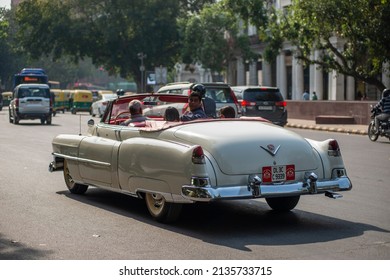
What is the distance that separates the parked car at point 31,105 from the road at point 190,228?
86.8 ft

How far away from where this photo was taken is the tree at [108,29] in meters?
71.8

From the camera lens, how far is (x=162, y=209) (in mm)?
9883

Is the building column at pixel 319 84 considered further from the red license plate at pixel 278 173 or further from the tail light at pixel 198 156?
the tail light at pixel 198 156

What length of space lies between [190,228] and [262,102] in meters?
25.3

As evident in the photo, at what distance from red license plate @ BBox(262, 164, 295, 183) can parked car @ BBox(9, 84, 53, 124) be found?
3119cm

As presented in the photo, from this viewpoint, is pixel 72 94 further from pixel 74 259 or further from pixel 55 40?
pixel 74 259

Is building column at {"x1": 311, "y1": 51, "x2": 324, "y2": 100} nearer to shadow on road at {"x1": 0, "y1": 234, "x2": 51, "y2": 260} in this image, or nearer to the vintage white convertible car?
the vintage white convertible car

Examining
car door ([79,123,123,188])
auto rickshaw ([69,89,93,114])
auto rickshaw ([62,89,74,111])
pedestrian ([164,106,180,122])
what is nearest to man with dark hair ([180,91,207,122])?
pedestrian ([164,106,180,122])

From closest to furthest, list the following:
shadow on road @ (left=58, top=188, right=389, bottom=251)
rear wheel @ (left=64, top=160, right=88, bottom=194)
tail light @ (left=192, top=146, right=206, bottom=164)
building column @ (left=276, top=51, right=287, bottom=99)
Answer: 1. shadow on road @ (left=58, top=188, right=389, bottom=251)
2. tail light @ (left=192, top=146, right=206, bottom=164)
3. rear wheel @ (left=64, top=160, right=88, bottom=194)
4. building column @ (left=276, top=51, right=287, bottom=99)

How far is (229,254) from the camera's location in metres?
8.06

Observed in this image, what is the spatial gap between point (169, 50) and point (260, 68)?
9.18 metres

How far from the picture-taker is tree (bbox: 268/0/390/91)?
114ft

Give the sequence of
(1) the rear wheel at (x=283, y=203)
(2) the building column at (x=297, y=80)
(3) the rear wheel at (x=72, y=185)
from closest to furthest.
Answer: (1) the rear wheel at (x=283, y=203), (3) the rear wheel at (x=72, y=185), (2) the building column at (x=297, y=80)

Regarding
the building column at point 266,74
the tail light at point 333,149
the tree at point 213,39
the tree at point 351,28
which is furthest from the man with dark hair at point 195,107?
the building column at point 266,74
